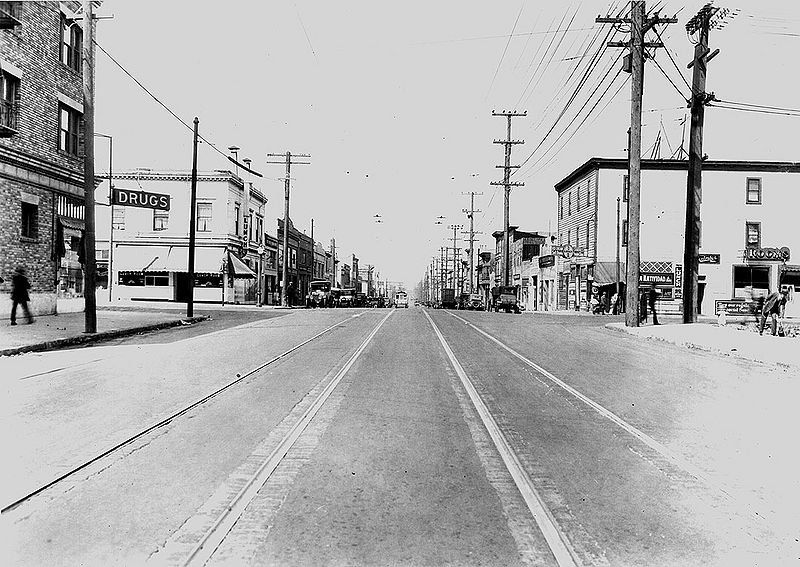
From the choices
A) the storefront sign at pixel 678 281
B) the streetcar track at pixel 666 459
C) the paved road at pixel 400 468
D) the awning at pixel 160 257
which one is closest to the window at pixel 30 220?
the paved road at pixel 400 468

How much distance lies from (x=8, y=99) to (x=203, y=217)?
31.2 m

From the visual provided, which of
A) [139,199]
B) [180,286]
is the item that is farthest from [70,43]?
[180,286]

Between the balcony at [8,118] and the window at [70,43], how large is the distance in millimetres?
3669

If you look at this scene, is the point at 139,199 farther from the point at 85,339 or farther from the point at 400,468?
the point at 400,468

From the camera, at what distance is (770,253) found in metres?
47.8

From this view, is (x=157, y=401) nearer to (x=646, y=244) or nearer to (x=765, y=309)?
(x=765, y=309)

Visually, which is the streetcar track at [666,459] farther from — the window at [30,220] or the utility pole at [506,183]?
the utility pole at [506,183]

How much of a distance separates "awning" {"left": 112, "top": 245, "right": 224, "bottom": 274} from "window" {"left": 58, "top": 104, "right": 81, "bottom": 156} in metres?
25.4

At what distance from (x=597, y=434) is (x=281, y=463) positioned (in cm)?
335

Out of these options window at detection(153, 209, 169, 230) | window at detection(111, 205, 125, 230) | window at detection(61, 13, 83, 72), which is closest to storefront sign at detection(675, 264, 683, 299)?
window at detection(153, 209, 169, 230)

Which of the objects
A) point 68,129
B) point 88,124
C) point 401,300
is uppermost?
point 68,129

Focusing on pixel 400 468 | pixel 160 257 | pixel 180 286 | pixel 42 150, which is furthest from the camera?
Result: pixel 180 286

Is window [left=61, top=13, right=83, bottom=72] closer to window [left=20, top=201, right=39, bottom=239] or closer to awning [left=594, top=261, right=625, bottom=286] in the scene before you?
window [left=20, top=201, right=39, bottom=239]

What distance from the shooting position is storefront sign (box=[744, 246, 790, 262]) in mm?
47719
